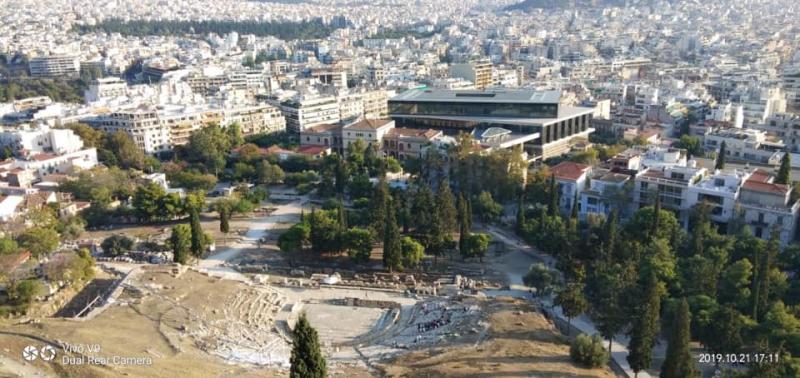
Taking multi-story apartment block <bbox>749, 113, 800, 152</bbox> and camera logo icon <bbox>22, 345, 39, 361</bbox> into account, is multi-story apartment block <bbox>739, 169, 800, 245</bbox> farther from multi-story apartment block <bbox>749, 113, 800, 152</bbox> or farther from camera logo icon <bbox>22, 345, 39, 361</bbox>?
camera logo icon <bbox>22, 345, 39, 361</bbox>

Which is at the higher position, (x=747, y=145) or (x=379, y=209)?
(x=747, y=145)

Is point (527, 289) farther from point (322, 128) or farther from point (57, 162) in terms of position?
point (57, 162)

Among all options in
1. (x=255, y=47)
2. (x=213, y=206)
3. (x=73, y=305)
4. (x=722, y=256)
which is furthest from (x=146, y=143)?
(x=255, y=47)

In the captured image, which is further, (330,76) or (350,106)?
(330,76)

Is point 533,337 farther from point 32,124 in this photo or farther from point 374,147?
point 32,124

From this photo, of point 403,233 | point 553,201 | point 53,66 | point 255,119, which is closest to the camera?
point 553,201

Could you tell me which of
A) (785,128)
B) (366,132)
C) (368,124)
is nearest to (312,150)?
(366,132)

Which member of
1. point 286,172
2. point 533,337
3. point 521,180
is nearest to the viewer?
point 533,337
